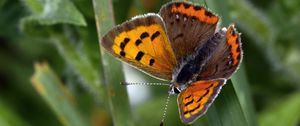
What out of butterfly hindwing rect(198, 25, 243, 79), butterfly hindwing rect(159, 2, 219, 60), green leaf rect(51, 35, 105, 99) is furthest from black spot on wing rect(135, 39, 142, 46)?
green leaf rect(51, 35, 105, 99)

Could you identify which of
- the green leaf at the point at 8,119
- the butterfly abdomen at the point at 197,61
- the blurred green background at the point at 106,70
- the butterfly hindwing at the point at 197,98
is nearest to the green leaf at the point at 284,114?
the blurred green background at the point at 106,70

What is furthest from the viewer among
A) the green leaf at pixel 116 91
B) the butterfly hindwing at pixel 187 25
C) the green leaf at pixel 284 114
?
the green leaf at pixel 284 114

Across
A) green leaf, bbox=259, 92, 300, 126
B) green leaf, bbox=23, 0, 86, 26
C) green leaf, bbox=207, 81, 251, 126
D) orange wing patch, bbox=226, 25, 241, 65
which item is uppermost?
green leaf, bbox=23, 0, 86, 26

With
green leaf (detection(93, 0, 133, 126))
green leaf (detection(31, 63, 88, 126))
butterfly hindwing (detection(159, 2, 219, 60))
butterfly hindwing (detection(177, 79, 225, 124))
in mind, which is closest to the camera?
butterfly hindwing (detection(177, 79, 225, 124))

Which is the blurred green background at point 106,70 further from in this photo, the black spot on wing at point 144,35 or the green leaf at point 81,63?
the black spot on wing at point 144,35

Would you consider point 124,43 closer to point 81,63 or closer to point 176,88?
point 176,88

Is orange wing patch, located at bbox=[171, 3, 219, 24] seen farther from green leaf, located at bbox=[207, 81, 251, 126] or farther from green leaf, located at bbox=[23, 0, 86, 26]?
green leaf, located at bbox=[23, 0, 86, 26]

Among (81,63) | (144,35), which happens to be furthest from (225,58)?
(81,63)
